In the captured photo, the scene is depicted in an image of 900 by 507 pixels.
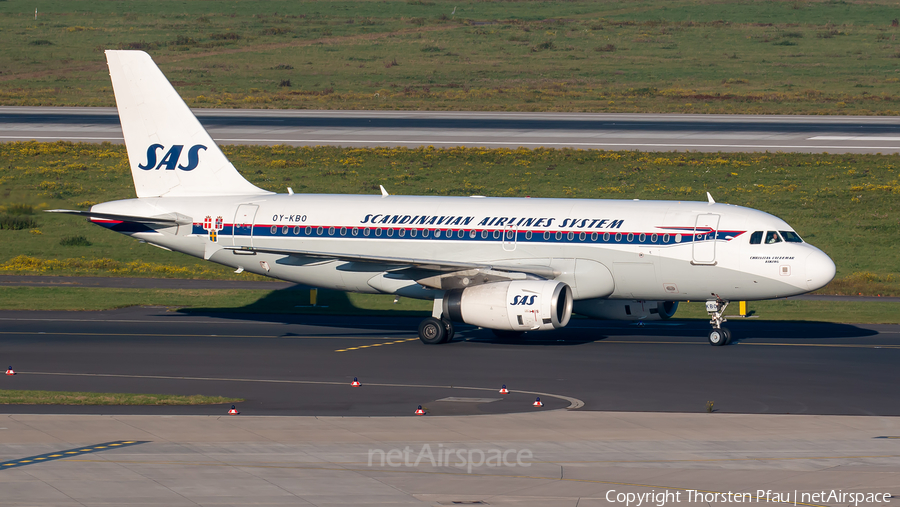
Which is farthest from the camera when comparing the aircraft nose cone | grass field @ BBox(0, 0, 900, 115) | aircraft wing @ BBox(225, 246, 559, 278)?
grass field @ BBox(0, 0, 900, 115)

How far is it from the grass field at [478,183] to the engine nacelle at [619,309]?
20835mm

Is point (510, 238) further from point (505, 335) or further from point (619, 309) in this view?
point (619, 309)

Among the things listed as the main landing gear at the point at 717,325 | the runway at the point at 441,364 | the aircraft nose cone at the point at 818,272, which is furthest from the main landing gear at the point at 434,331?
the aircraft nose cone at the point at 818,272

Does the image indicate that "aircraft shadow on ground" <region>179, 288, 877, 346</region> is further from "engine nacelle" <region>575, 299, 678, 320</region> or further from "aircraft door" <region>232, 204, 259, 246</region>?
"aircraft door" <region>232, 204, 259, 246</region>

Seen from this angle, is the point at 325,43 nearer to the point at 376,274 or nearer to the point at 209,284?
the point at 209,284

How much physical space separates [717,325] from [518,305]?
23.6ft

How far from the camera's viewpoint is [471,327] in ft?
140

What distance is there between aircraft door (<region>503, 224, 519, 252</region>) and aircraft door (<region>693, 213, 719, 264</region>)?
599 centimetres

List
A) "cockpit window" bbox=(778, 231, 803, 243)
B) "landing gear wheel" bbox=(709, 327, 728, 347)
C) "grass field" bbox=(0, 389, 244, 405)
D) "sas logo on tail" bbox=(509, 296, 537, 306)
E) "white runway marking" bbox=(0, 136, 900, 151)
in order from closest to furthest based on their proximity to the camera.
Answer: "grass field" bbox=(0, 389, 244, 405), "sas logo on tail" bbox=(509, 296, 537, 306), "cockpit window" bbox=(778, 231, 803, 243), "landing gear wheel" bbox=(709, 327, 728, 347), "white runway marking" bbox=(0, 136, 900, 151)

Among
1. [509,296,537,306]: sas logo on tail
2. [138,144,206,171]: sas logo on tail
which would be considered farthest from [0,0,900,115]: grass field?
[509,296,537,306]: sas logo on tail

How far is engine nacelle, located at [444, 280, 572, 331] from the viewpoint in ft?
114

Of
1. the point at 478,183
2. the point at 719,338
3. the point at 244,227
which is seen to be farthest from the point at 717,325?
the point at 478,183

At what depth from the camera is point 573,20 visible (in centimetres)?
18300

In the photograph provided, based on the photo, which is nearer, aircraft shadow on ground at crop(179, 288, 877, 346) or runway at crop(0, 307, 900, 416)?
runway at crop(0, 307, 900, 416)
